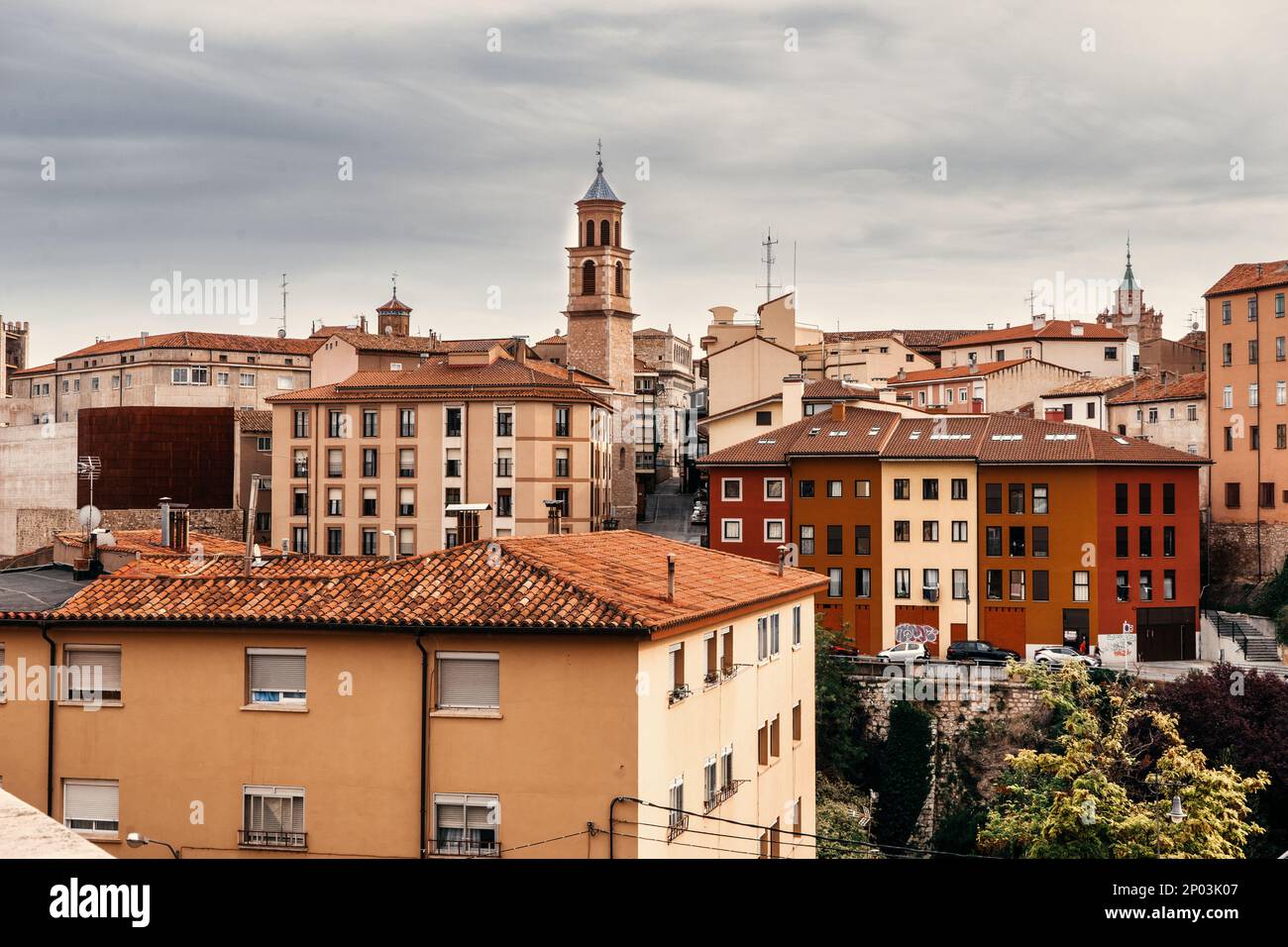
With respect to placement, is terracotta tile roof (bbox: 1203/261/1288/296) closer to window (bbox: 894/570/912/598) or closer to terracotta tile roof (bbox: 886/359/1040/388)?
terracotta tile roof (bbox: 886/359/1040/388)

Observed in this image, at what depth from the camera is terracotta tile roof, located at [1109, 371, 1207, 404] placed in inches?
2928

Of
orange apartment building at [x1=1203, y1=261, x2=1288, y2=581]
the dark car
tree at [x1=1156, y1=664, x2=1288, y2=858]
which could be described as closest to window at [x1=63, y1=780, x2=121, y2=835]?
tree at [x1=1156, y1=664, x2=1288, y2=858]

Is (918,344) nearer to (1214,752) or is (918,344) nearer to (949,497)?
(949,497)

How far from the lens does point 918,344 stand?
10975cm

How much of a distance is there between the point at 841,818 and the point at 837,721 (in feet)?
34.2

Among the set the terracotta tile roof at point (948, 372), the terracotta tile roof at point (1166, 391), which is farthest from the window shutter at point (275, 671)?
the terracotta tile roof at point (948, 372)

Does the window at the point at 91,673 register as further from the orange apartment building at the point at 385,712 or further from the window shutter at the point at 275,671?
the window shutter at the point at 275,671

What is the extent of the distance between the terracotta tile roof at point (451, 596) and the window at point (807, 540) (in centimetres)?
3720

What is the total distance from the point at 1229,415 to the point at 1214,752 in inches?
1247

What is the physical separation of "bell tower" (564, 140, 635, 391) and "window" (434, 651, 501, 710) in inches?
2882

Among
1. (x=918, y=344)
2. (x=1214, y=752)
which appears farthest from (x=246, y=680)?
(x=918, y=344)

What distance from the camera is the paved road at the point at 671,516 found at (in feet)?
268

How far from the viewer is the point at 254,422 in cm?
8225
